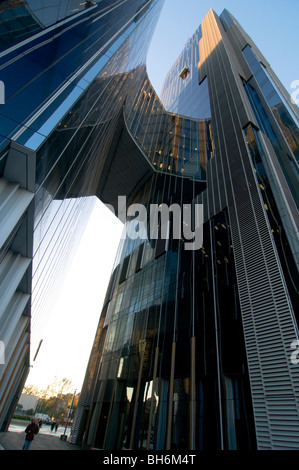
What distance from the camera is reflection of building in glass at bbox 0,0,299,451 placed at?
24.8 feet

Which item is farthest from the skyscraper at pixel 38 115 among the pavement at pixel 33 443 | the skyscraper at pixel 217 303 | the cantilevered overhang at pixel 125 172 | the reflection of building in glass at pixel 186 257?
the cantilevered overhang at pixel 125 172

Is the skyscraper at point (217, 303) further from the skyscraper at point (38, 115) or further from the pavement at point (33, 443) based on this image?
the skyscraper at point (38, 115)

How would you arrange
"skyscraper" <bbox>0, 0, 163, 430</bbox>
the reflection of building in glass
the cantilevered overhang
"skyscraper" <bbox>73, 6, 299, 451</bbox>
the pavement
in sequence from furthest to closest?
the cantilevered overhang → the pavement → "skyscraper" <bbox>73, 6, 299, 451</bbox> → the reflection of building in glass → "skyscraper" <bbox>0, 0, 163, 430</bbox>

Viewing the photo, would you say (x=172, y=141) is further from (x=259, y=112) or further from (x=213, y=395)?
(x=213, y=395)

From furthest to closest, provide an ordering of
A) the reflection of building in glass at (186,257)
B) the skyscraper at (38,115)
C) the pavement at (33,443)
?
the pavement at (33,443)
the reflection of building in glass at (186,257)
the skyscraper at (38,115)

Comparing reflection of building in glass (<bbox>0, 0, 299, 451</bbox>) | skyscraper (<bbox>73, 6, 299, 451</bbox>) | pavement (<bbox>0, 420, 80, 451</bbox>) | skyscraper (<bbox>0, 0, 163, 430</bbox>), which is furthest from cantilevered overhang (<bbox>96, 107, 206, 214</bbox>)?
pavement (<bbox>0, 420, 80, 451</bbox>)

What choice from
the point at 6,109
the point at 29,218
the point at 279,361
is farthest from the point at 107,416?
the point at 6,109

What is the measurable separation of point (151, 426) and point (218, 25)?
45.1m

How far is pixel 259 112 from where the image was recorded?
18094 millimetres

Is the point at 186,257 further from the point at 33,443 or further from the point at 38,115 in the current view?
the point at 33,443

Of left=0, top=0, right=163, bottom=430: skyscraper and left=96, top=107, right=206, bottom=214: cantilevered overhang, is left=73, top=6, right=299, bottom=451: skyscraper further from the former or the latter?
left=0, top=0, right=163, bottom=430: skyscraper

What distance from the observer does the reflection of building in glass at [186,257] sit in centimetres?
755

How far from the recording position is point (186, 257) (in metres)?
15.9

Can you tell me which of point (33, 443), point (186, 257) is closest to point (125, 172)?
point (186, 257)
